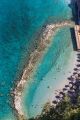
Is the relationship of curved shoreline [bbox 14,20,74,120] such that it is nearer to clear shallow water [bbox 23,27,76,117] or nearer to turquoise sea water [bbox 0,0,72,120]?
clear shallow water [bbox 23,27,76,117]

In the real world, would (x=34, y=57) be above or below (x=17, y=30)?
below

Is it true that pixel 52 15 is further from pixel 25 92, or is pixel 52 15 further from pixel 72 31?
pixel 25 92

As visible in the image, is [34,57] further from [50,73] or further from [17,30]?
[17,30]

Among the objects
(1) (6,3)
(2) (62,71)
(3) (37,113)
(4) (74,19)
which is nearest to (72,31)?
(4) (74,19)

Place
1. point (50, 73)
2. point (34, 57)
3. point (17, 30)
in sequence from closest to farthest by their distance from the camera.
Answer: point (50, 73) < point (34, 57) < point (17, 30)

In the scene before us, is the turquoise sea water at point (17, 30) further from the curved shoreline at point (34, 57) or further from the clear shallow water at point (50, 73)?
the clear shallow water at point (50, 73)

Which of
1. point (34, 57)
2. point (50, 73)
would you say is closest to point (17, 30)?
point (34, 57)
